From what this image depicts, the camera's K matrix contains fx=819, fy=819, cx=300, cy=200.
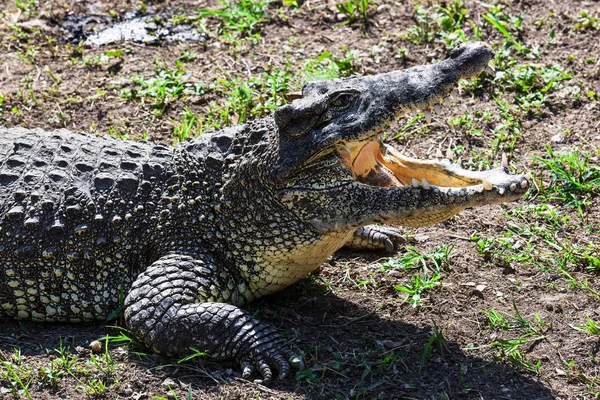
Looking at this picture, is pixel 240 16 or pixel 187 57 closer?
pixel 187 57

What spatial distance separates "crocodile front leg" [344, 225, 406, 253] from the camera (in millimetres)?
5879

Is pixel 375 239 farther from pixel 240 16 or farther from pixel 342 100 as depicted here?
pixel 240 16

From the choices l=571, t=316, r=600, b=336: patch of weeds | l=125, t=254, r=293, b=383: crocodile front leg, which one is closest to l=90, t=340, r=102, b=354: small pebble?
l=125, t=254, r=293, b=383: crocodile front leg

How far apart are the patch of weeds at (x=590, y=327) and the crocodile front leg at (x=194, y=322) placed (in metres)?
1.76

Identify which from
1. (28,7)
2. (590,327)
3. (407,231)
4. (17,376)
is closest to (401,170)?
(407,231)

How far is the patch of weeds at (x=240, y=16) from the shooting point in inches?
332

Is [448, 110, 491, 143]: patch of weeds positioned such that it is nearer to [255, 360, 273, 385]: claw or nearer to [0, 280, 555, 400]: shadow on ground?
[0, 280, 555, 400]: shadow on ground

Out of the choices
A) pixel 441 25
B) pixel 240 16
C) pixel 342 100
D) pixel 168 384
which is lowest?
pixel 168 384

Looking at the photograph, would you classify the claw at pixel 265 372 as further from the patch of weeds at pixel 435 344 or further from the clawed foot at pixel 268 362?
the patch of weeds at pixel 435 344

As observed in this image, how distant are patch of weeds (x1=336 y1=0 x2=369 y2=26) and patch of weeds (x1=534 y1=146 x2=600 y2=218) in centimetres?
280

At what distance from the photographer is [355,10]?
8531 mm

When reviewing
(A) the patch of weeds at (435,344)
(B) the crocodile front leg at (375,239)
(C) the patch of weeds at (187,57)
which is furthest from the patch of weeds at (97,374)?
(C) the patch of weeds at (187,57)

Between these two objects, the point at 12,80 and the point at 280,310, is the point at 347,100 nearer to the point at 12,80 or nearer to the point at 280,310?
the point at 280,310

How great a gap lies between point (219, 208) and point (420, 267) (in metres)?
1.50
